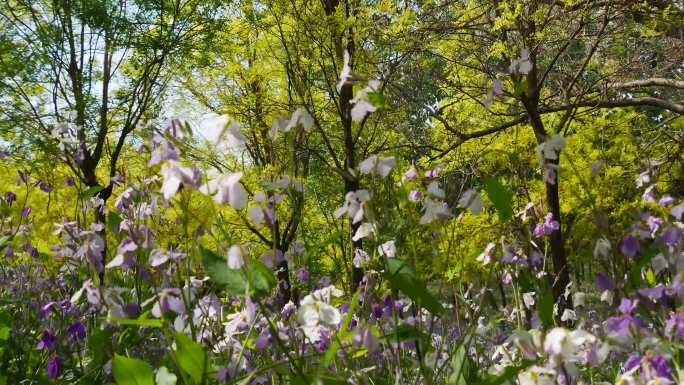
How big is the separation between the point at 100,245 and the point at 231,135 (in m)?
0.74

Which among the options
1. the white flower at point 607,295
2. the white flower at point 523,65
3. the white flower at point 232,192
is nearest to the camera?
the white flower at point 232,192

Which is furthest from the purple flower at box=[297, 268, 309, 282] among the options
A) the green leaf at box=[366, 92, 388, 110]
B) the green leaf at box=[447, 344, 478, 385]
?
the green leaf at box=[366, 92, 388, 110]

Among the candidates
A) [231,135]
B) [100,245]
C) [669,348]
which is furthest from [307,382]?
[100,245]

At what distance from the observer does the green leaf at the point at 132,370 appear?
4.75 ft

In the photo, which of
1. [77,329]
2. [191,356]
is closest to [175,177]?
[191,356]

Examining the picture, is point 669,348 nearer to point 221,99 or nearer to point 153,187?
point 153,187

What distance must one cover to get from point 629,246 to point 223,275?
0.86 m

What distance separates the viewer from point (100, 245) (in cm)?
181

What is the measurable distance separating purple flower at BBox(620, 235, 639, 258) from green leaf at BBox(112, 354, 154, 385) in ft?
3.67

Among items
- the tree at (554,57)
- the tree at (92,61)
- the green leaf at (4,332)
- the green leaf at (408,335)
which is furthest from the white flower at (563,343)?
the tree at (92,61)

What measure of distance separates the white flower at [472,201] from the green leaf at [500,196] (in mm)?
35

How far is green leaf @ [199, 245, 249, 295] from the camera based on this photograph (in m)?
1.26

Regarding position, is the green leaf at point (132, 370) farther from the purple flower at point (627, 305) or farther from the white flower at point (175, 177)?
the purple flower at point (627, 305)

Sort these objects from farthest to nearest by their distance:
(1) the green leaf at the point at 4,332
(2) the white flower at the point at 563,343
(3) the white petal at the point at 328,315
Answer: (1) the green leaf at the point at 4,332 < (3) the white petal at the point at 328,315 < (2) the white flower at the point at 563,343
